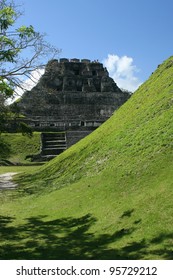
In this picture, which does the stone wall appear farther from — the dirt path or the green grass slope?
the green grass slope

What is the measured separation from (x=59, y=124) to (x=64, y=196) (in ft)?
94.9

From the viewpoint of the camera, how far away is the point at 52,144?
116 ft

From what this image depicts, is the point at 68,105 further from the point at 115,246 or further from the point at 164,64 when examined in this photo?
the point at 115,246

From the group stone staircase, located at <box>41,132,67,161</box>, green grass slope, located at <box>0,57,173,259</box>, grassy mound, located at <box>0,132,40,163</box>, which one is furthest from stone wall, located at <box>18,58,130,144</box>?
green grass slope, located at <box>0,57,173,259</box>

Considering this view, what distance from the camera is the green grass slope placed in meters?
7.17

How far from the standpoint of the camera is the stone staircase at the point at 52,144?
109 ft

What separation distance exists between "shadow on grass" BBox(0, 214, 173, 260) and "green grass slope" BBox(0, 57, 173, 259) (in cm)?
2

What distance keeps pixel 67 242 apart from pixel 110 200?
2273 mm

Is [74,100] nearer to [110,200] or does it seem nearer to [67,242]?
[110,200]

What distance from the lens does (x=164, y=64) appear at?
20.2 m

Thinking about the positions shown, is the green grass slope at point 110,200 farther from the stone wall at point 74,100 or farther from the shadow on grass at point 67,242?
the stone wall at point 74,100

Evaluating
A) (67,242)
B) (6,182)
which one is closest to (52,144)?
(6,182)

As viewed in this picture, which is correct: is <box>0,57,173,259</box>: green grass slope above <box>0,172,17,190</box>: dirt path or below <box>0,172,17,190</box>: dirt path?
below

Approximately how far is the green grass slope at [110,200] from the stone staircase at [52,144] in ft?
48.9
